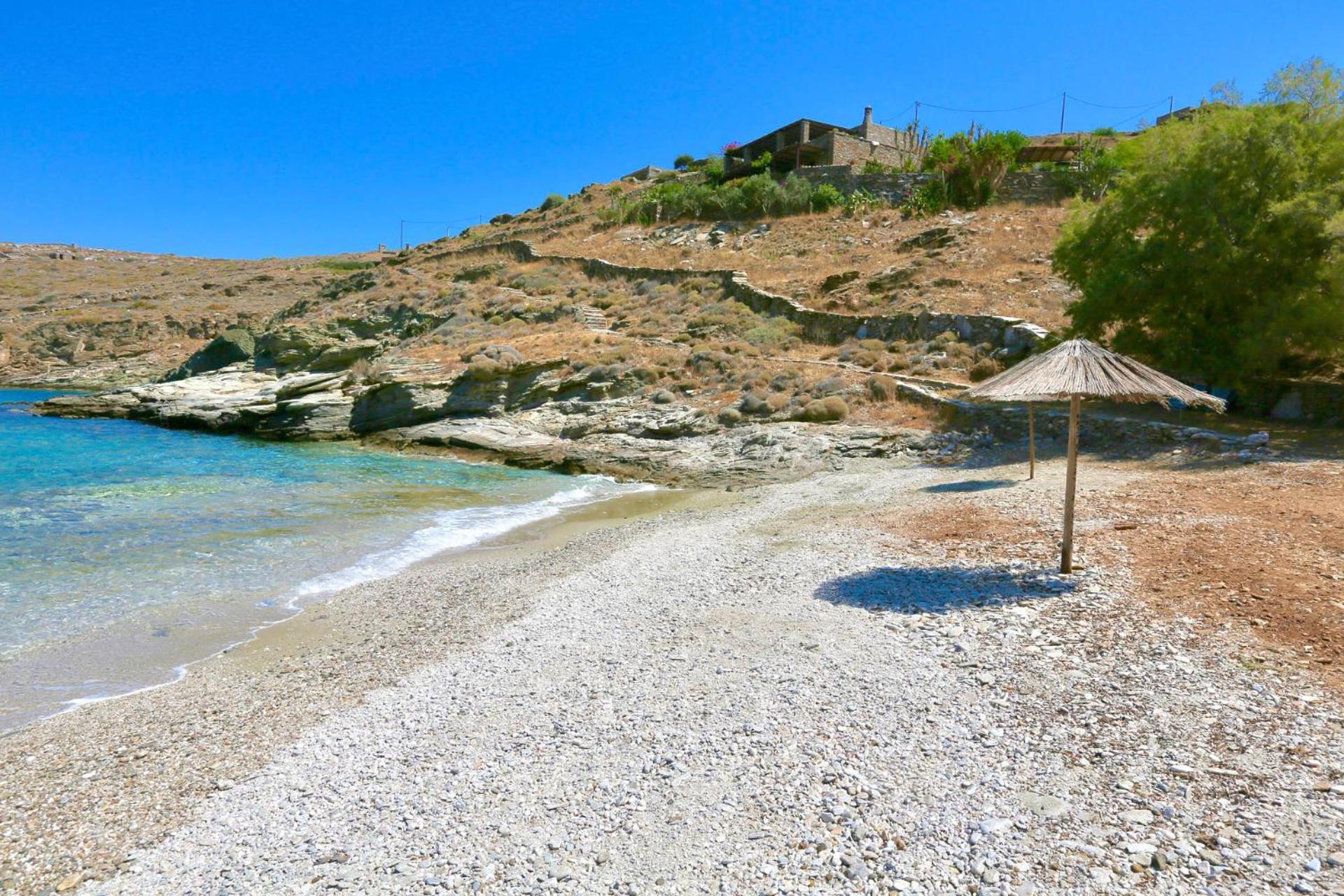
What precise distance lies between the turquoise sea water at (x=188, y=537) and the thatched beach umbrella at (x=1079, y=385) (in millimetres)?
8926

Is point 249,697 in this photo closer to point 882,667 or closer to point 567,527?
point 882,667

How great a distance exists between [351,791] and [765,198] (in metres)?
43.3

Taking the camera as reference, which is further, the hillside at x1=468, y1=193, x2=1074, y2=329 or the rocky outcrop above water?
the hillside at x1=468, y1=193, x2=1074, y2=329

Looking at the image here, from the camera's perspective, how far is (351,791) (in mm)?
4996

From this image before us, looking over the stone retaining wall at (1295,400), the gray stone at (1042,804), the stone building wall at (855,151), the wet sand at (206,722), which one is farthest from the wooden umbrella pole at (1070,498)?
the stone building wall at (855,151)

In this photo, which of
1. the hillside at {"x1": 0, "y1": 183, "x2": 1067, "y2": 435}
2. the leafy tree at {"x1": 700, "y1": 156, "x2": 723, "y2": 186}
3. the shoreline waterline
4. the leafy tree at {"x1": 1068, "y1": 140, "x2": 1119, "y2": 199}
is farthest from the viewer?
the leafy tree at {"x1": 700, "y1": 156, "x2": 723, "y2": 186}

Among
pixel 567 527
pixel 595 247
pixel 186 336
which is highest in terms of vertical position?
pixel 595 247

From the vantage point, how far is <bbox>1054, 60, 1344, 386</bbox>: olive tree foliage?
14.8m

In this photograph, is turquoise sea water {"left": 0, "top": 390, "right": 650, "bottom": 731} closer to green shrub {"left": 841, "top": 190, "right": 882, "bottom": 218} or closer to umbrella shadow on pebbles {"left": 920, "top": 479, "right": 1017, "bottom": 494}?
umbrella shadow on pebbles {"left": 920, "top": 479, "right": 1017, "bottom": 494}

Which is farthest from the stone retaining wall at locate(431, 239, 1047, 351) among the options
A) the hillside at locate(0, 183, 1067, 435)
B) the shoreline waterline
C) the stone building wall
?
the stone building wall

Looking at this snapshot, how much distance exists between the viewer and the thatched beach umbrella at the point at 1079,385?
325 inches

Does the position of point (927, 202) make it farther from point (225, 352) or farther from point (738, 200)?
point (225, 352)

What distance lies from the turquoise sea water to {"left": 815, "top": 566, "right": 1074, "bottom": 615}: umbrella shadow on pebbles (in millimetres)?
6640

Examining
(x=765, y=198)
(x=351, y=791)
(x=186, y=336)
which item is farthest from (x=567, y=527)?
(x=186, y=336)
